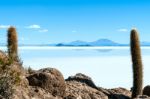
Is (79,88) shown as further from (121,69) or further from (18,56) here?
(121,69)

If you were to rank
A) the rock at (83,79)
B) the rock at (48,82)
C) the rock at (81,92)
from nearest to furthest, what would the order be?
the rock at (48,82) → the rock at (81,92) → the rock at (83,79)

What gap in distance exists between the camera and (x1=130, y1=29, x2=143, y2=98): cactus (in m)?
26.5

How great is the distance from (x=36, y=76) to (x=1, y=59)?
2517 mm

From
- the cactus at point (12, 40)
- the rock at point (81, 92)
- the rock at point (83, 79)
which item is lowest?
the rock at point (81, 92)

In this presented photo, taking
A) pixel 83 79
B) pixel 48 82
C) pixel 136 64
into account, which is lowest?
pixel 83 79

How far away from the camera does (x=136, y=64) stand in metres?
26.9

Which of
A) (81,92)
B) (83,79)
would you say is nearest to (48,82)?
(81,92)

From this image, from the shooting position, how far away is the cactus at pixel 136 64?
26.5 meters

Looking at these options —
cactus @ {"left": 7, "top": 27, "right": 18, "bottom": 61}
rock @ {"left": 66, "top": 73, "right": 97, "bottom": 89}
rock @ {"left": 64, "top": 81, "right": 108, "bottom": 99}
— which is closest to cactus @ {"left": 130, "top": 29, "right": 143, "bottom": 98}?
rock @ {"left": 66, "top": 73, "right": 97, "bottom": 89}

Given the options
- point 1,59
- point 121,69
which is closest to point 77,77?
point 1,59

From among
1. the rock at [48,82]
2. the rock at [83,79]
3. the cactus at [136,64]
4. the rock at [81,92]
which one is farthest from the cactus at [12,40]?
the cactus at [136,64]

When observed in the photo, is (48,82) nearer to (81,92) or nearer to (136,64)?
(81,92)

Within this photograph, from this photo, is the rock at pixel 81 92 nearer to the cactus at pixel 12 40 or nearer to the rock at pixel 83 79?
the rock at pixel 83 79

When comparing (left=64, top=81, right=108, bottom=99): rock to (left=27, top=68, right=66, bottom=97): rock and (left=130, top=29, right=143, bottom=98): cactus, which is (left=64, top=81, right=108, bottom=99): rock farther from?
(left=130, top=29, right=143, bottom=98): cactus
